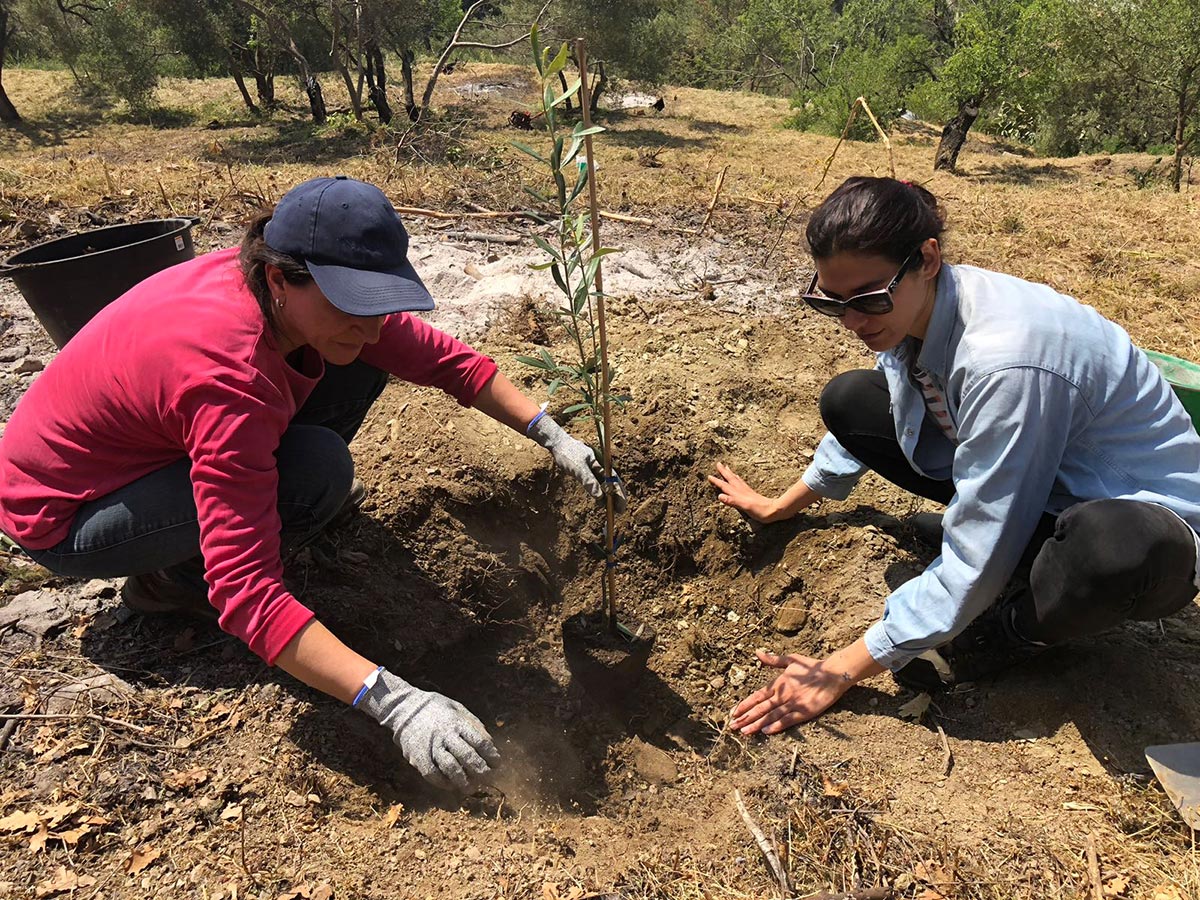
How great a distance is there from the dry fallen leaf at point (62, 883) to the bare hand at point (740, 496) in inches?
81.5

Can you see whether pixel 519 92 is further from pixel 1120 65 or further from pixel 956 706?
pixel 956 706

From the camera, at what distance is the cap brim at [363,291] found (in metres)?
1.48

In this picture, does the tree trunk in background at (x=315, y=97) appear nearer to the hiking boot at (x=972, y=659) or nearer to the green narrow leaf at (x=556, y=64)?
the green narrow leaf at (x=556, y=64)

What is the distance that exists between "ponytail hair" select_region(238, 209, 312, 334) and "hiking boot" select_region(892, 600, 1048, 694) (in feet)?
6.17

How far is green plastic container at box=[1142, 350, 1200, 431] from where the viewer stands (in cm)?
239

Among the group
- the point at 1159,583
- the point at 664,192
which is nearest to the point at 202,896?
the point at 1159,583

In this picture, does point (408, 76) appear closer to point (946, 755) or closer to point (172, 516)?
point (172, 516)

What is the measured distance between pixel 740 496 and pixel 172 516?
5.91ft

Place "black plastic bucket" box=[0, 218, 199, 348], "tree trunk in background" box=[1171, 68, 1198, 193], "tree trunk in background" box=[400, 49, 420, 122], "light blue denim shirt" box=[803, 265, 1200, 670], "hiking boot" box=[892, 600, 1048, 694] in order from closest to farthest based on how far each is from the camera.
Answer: "light blue denim shirt" box=[803, 265, 1200, 670]
"hiking boot" box=[892, 600, 1048, 694]
"black plastic bucket" box=[0, 218, 199, 348]
"tree trunk in background" box=[1171, 68, 1198, 193]
"tree trunk in background" box=[400, 49, 420, 122]

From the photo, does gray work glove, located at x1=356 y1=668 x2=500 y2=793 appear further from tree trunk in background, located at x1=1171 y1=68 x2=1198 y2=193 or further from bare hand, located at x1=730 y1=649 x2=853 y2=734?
tree trunk in background, located at x1=1171 y1=68 x2=1198 y2=193

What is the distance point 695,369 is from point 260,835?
246 cm

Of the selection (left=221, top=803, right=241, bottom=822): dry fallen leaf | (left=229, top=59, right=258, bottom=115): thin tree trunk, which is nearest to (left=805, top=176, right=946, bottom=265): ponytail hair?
(left=221, top=803, right=241, bottom=822): dry fallen leaf

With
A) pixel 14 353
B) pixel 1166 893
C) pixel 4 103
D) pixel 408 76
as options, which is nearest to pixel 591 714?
pixel 1166 893

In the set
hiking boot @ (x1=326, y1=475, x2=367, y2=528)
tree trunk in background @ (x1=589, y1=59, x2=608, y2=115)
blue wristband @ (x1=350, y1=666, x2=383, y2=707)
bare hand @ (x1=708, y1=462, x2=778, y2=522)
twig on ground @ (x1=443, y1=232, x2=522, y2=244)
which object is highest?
tree trunk in background @ (x1=589, y1=59, x2=608, y2=115)
